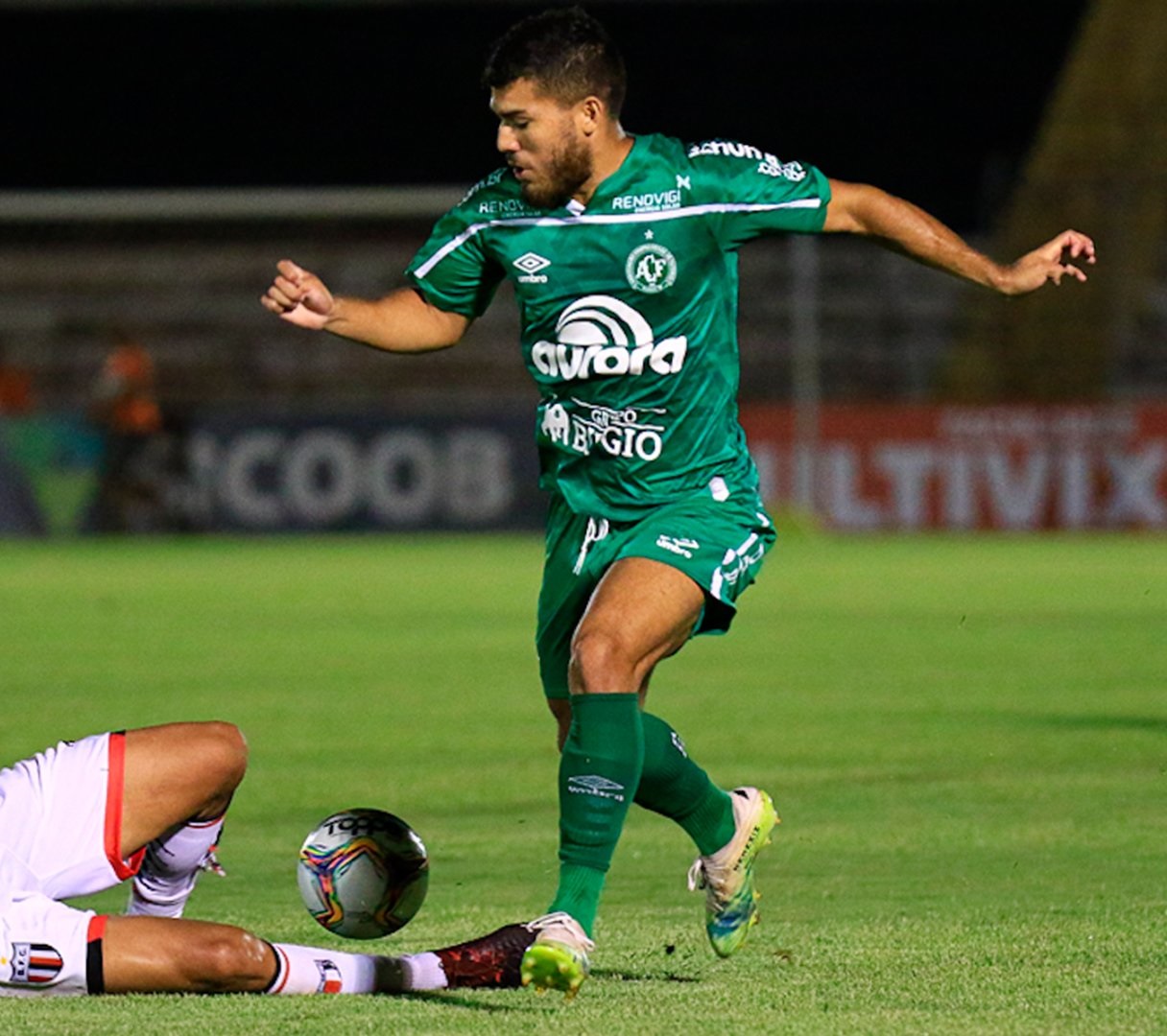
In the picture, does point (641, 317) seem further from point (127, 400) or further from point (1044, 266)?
point (127, 400)

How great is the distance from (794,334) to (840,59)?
5.04 meters

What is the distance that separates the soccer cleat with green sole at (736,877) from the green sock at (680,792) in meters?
0.03

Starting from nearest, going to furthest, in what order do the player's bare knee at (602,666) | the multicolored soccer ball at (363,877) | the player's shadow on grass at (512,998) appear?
the player's shadow on grass at (512,998), the player's bare knee at (602,666), the multicolored soccer ball at (363,877)

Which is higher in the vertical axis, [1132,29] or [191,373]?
[1132,29]

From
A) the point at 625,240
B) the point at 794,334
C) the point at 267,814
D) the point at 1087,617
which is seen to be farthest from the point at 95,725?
the point at 794,334

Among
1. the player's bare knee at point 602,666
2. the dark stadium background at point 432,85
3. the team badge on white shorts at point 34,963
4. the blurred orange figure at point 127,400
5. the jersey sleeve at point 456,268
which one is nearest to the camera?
the team badge on white shorts at point 34,963

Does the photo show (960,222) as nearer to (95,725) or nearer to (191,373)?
(191,373)

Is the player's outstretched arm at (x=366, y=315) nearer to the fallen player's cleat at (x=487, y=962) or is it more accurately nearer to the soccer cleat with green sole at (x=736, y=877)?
the soccer cleat with green sole at (x=736, y=877)

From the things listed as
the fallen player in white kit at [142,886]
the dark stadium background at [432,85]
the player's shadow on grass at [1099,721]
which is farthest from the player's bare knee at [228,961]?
the dark stadium background at [432,85]

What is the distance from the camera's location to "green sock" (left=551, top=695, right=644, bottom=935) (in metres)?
5.26

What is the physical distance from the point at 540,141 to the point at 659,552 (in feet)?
3.17

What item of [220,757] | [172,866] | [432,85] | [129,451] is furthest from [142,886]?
[432,85]

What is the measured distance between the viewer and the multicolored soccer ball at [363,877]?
5586 mm

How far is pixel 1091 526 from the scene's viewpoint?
81.9 feet
